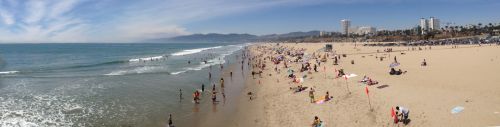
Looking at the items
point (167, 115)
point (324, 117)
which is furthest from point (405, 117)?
point (167, 115)

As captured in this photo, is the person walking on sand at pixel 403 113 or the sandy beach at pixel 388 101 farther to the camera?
the sandy beach at pixel 388 101

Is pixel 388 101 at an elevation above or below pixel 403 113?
below

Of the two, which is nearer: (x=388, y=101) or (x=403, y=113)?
(x=403, y=113)

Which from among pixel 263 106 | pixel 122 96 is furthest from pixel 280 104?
pixel 122 96

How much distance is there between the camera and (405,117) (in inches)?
605

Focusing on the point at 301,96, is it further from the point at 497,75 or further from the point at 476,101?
the point at 497,75

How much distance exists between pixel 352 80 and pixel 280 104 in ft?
23.7

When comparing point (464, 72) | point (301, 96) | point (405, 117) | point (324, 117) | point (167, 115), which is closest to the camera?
point (405, 117)

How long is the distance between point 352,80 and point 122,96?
1605 cm

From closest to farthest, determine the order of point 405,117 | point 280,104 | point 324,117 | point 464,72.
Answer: point 405,117 < point 324,117 < point 280,104 < point 464,72

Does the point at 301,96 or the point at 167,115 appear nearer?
the point at 167,115

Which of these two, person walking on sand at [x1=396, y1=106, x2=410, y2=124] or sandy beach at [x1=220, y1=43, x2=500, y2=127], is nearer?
person walking on sand at [x1=396, y1=106, x2=410, y2=124]

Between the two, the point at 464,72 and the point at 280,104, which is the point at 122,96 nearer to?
the point at 280,104

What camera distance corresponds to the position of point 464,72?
27.2 m
